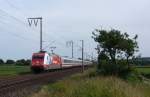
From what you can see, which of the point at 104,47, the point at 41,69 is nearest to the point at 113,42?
the point at 104,47

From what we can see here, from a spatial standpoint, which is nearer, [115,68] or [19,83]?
[19,83]

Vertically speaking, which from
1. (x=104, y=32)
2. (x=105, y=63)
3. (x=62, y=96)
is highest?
(x=104, y=32)

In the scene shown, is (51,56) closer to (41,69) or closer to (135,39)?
(41,69)

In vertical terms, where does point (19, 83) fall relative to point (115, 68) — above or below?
below

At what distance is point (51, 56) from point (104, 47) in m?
24.2

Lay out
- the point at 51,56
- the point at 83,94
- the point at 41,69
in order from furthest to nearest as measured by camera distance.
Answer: the point at 51,56 → the point at 41,69 → the point at 83,94

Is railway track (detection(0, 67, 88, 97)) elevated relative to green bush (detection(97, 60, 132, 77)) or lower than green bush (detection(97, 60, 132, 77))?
lower

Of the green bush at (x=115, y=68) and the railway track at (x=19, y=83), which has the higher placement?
the green bush at (x=115, y=68)

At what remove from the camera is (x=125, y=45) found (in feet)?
134

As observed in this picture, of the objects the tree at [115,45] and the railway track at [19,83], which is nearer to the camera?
the railway track at [19,83]

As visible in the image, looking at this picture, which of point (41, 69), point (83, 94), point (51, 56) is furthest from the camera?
point (51, 56)

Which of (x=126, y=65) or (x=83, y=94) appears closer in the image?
(x=83, y=94)

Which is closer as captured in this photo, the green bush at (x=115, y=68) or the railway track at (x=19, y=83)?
the railway track at (x=19, y=83)

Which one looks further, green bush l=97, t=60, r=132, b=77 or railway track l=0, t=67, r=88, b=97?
green bush l=97, t=60, r=132, b=77
